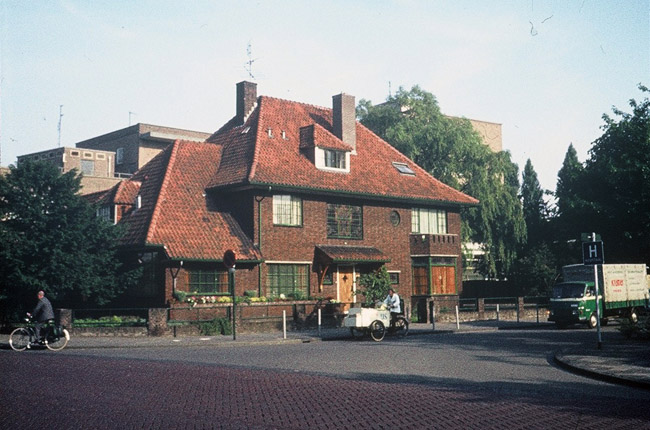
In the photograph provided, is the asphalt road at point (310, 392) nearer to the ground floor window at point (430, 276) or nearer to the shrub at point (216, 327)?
the shrub at point (216, 327)

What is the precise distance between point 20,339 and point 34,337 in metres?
0.42

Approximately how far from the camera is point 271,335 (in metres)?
26.7

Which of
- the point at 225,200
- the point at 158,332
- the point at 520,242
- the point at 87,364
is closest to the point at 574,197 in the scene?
the point at 520,242

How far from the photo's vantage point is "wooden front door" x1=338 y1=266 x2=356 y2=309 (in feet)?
117

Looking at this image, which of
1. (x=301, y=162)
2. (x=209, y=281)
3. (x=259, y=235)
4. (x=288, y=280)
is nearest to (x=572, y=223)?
(x=301, y=162)

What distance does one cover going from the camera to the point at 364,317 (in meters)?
24.4

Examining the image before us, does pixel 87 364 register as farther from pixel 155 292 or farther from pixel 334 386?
pixel 155 292

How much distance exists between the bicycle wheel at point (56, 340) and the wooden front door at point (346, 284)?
641 inches

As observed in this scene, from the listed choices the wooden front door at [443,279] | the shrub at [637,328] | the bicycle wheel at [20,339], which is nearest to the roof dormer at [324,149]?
the wooden front door at [443,279]

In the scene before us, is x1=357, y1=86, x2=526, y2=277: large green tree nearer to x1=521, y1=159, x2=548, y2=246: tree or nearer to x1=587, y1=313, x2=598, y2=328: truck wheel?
x1=521, y1=159, x2=548, y2=246: tree

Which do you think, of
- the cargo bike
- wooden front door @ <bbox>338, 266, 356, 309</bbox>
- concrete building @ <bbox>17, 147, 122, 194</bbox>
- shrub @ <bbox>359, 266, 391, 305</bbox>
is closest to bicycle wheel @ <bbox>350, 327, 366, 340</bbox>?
the cargo bike

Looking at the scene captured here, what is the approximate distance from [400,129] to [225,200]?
59.3 ft

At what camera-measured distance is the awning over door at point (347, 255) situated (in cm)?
3394

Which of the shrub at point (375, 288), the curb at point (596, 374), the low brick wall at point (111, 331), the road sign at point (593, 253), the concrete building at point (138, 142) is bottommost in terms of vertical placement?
the curb at point (596, 374)
